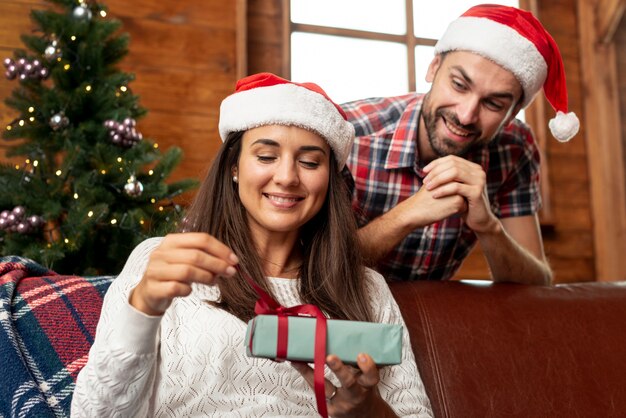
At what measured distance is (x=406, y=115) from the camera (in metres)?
1.81

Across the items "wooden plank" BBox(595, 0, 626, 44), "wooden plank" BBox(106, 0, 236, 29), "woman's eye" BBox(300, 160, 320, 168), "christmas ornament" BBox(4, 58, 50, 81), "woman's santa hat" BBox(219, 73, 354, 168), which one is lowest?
"woman's eye" BBox(300, 160, 320, 168)

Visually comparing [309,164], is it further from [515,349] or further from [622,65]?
[622,65]

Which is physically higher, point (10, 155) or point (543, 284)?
point (10, 155)

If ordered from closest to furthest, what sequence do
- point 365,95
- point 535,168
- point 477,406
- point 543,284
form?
point 477,406
point 543,284
point 535,168
point 365,95

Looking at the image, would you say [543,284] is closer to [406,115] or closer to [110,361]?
[406,115]

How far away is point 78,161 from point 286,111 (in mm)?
1055

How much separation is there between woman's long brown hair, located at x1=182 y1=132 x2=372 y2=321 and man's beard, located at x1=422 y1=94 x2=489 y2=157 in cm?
34

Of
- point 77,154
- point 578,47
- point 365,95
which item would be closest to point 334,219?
point 77,154

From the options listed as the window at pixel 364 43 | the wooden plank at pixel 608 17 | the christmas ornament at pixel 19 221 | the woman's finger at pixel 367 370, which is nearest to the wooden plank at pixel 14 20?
the christmas ornament at pixel 19 221

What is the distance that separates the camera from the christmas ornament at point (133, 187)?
2156 mm

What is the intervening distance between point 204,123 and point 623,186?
75.8 inches

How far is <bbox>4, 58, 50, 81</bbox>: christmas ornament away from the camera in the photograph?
222 cm

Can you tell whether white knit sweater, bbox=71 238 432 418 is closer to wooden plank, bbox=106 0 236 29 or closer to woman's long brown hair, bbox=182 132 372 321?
woman's long brown hair, bbox=182 132 372 321

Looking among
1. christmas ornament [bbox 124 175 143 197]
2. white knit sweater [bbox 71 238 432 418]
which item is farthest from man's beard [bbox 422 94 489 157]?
christmas ornament [bbox 124 175 143 197]
